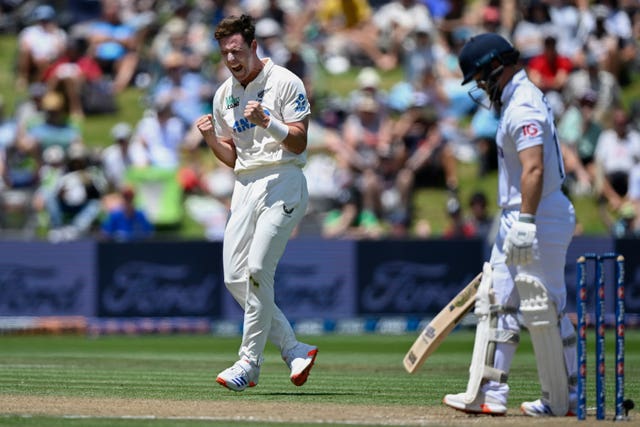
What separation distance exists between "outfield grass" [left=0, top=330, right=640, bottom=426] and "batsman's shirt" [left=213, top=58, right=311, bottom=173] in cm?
160

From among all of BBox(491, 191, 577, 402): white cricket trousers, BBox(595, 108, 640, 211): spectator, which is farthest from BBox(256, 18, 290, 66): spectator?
BBox(491, 191, 577, 402): white cricket trousers

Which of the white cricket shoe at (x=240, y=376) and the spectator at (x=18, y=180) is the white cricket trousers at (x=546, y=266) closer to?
the white cricket shoe at (x=240, y=376)

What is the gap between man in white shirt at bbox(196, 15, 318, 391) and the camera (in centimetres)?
935

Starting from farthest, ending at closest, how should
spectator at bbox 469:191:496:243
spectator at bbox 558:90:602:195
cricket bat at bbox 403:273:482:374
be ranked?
spectator at bbox 558:90:602:195 → spectator at bbox 469:191:496:243 → cricket bat at bbox 403:273:482:374

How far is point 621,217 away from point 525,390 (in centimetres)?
977

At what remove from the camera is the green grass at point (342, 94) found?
2044 cm

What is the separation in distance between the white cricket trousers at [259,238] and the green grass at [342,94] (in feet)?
35.1

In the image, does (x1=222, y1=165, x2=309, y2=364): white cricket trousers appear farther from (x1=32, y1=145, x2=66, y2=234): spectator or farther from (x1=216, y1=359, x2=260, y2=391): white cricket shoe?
(x1=32, y1=145, x2=66, y2=234): spectator

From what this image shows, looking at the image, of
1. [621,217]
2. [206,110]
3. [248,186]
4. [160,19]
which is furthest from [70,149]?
[248,186]

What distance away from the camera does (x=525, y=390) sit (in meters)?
9.93

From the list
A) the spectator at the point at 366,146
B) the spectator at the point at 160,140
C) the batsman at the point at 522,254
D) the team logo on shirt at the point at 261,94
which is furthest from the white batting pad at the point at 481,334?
the spectator at the point at 160,140

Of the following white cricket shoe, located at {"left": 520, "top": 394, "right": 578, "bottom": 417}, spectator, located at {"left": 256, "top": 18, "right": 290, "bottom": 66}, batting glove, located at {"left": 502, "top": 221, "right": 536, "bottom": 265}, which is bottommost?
white cricket shoe, located at {"left": 520, "top": 394, "right": 578, "bottom": 417}

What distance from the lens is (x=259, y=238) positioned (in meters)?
9.33

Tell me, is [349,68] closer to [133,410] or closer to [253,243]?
[253,243]
